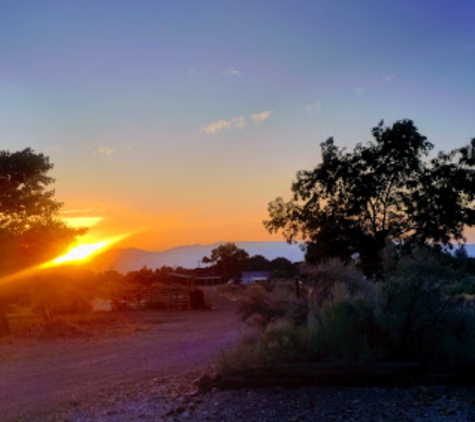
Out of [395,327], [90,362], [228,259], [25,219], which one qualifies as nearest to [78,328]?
[25,219]

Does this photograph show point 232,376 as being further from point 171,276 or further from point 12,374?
point 171,276

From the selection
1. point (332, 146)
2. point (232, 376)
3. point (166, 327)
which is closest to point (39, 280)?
point (166, 327)

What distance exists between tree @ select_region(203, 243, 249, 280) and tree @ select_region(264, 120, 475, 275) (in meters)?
62.3

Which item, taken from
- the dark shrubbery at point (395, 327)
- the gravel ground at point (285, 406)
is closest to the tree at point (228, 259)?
the dark shrubbery at point (395, 327)

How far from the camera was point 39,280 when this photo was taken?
26.1 m

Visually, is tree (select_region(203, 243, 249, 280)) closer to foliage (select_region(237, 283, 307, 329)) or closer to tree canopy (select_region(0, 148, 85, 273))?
tree canopy (select_region(0, 148, 85, 273))

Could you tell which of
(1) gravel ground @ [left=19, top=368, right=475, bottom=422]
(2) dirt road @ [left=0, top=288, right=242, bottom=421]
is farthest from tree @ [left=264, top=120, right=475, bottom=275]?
(1) gravel ground @ [left=19, top=368, right=475, bottom=422]

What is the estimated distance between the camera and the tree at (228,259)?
88.3 m

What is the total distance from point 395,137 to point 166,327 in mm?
13166

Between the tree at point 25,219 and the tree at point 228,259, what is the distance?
59265 mm

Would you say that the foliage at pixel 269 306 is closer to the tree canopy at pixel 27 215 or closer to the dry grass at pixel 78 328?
the dry grass at pixel 78 328

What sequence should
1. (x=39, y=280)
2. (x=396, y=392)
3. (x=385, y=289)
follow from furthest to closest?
(x=39, y=280) → (x=385, y=289) → (x=396, y=392)

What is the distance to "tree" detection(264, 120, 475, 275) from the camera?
22281 mm

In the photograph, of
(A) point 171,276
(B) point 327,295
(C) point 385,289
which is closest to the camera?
(C) point 385,289
